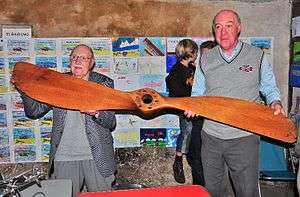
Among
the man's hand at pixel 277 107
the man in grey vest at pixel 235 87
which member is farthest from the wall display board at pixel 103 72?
the man's hand at pixel 277 107

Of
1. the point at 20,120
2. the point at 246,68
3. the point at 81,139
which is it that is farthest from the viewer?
the point at 20,120

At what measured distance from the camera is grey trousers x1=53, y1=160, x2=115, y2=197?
284cm

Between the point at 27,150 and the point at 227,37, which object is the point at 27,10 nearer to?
the point at 27,150

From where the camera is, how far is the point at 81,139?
280 centimetres

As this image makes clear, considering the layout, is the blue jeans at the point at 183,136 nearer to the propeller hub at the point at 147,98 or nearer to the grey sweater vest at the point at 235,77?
the grey sweater vest at the point at 235,77

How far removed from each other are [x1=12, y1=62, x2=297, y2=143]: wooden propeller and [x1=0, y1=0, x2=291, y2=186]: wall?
1.35 m

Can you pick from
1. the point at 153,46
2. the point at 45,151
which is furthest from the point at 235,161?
the point at 45,151

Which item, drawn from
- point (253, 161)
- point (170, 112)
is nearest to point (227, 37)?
point (253, 161)

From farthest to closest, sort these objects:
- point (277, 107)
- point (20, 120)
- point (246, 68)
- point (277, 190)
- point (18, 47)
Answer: point (277, 190), point (20, 120), point (18, 47), point (246, 68), point (277, 107)

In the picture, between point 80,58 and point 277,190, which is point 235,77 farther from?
point 277,190

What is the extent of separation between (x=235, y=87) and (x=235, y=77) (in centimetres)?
7

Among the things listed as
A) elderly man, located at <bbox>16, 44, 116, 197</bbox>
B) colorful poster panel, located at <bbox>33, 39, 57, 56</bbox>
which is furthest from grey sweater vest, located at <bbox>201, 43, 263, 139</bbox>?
colorful poster panel, located at <bbox>33, 39, 57, 56</bbox>

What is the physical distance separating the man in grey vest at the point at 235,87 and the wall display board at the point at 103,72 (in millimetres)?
1224

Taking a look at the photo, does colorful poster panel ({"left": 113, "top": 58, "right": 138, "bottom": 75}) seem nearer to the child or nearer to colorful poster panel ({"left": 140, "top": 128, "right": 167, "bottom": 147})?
the child
